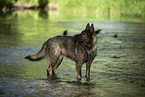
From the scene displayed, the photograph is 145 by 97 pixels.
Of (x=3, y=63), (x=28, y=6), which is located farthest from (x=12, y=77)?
(x=28, y=6)

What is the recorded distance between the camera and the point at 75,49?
28.6ft

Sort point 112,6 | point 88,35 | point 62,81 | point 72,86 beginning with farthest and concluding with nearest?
point 112,6, point 62,81, point 88,35, point 72,86

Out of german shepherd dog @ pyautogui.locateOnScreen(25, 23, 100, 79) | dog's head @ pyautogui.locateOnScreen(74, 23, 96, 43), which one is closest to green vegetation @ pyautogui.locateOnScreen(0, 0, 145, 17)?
german shepherd dog @ pyautogui.locateOnScreen(25, 23, 100, 79)

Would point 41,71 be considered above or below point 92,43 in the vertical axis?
below

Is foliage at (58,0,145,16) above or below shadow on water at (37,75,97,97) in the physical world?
above

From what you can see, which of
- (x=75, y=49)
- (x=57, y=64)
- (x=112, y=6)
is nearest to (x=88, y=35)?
(x=75, y=49)

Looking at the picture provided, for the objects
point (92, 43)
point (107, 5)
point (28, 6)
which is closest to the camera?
point (92, 43)

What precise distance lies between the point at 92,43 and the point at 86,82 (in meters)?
1.18

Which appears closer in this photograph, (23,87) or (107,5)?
(23,87)

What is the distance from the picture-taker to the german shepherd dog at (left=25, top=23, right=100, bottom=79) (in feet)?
27.7

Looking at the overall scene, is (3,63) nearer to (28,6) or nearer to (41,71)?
(41,71)

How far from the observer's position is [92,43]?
852cm

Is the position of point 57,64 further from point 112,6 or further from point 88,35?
point 112,6

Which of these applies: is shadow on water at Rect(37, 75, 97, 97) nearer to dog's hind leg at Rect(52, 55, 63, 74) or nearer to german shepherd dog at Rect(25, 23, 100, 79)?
dog's hind leg at Rect(52, 55, 63, 74)
